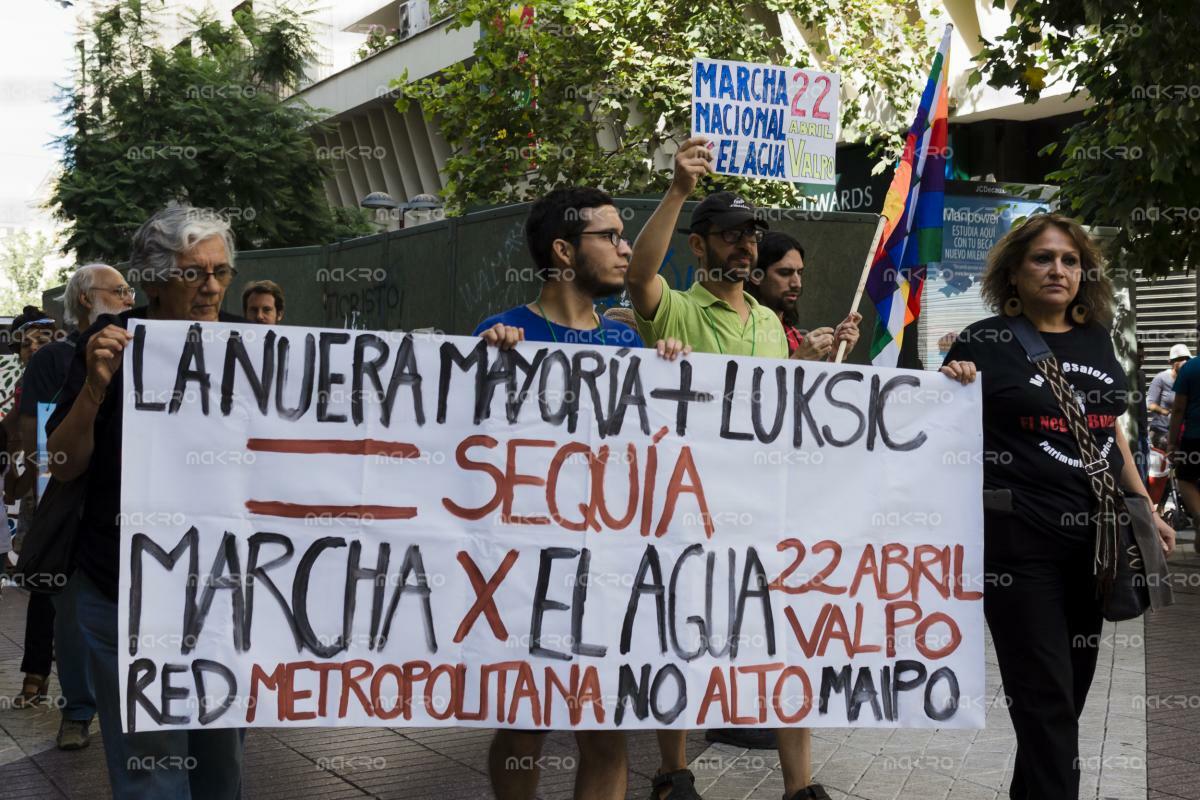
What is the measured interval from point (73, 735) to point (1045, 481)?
418 centimetres

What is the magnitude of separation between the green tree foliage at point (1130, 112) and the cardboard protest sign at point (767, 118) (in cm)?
277

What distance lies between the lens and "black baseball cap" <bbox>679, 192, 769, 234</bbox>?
187 inches

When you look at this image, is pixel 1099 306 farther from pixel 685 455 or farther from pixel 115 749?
pixel 115 749

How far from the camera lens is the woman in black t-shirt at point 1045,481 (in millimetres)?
4078

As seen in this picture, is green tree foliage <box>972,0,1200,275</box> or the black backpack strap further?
green tree foliage <box>972,0,1200,275</box>

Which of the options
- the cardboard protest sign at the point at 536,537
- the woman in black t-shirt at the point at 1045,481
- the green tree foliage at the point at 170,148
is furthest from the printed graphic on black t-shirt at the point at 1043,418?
the green tree foliage at the point at 170,148

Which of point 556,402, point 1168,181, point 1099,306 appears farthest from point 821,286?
point 556,402

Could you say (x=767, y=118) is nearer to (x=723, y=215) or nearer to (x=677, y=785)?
(x=723, y=215)

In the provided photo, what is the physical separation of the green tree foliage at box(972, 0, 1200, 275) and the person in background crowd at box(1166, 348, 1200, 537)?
0.83 meters

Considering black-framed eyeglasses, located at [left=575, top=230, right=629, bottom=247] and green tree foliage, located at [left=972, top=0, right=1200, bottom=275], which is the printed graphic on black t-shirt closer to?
black-framed eyeglasses, located at [left=575, top=230, right=629, bottom=247]

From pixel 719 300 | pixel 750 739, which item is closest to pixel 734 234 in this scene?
pixel 719 300

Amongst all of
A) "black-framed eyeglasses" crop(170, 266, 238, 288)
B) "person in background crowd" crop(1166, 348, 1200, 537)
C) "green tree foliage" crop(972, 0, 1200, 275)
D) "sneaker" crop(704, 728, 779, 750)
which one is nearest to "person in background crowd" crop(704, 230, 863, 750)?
"sneaker" crop(704, 728, 779, 750)

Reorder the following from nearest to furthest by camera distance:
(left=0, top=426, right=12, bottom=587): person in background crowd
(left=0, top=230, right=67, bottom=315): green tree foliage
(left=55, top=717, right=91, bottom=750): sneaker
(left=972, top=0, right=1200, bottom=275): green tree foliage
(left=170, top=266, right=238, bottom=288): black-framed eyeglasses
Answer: (left=170, top=266, right=238, bottom=288): black-framed eyeglasses < (left=55, top=717, right=91, bottom=750): sneaker < (left=0, top=426, right=12, bottom=587): person in background crowd < (left=972, top=0, right=1200, bottom=275): green tree foliage < (left=0, top=230, right=67, bottom=315): green tree foliage

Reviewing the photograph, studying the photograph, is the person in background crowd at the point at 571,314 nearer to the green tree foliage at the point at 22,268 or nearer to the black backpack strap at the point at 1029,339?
the black backpack strap at the point at 1029,339
